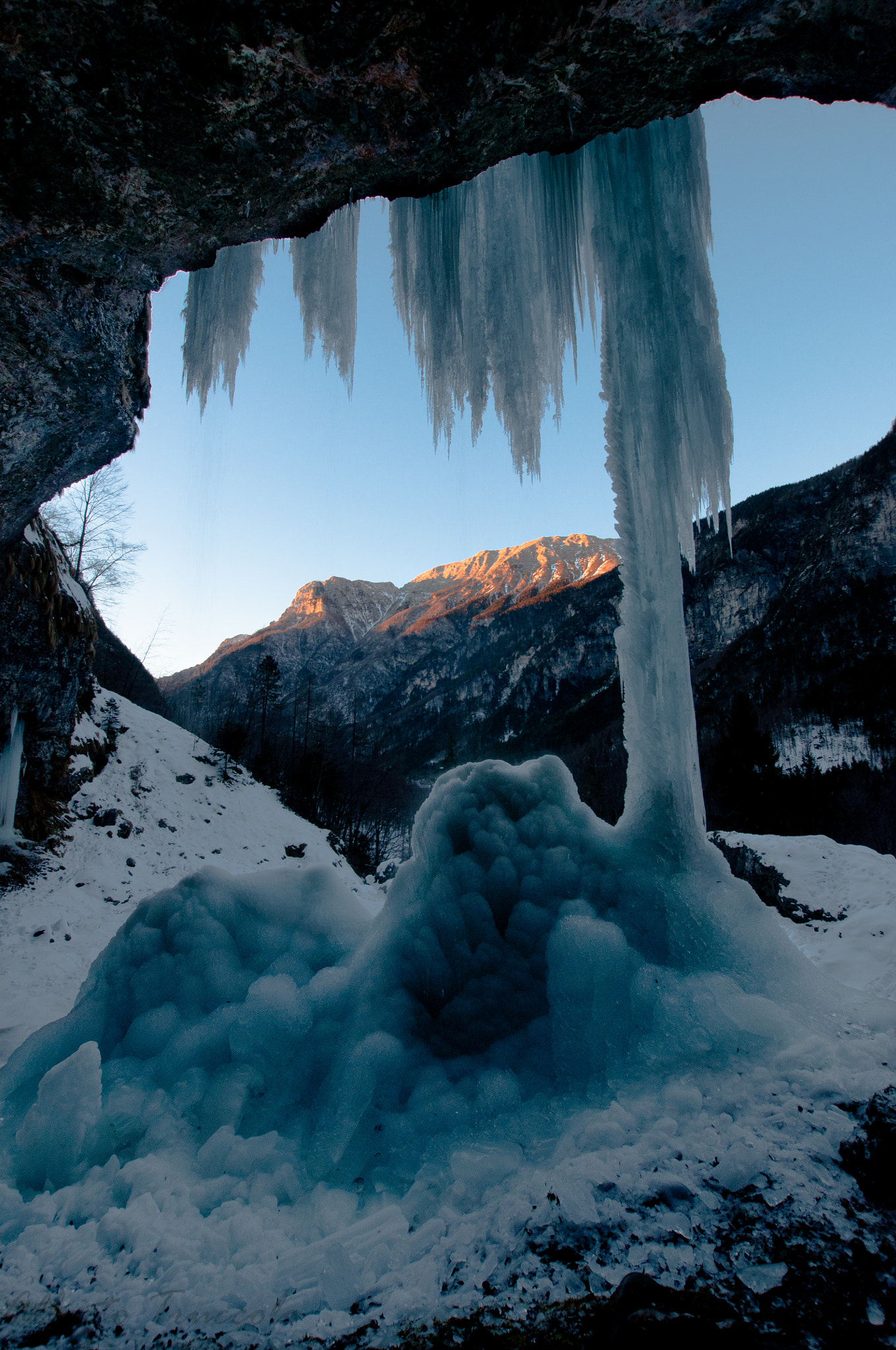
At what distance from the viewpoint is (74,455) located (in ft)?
10.8

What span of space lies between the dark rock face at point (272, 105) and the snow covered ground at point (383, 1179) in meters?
3.20

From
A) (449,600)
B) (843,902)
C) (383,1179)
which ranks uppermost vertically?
(449,600)

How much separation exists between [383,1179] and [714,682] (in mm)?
65348

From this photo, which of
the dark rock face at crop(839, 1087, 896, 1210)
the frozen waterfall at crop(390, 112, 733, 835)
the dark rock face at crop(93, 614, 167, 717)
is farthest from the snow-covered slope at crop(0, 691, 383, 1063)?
the dark rock face at crop(93, 614, 167, 717)

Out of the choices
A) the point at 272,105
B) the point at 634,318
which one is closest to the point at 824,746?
the point at 634,318

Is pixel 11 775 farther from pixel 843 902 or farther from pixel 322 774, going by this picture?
pixel 322 774

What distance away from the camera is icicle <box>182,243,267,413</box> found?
14.6ft

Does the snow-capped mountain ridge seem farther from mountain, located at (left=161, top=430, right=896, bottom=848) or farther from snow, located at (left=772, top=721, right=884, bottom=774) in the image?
snow, located at (left=772, top=721, right=884, bottom=774)

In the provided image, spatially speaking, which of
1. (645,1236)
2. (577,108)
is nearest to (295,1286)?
(645,1236)

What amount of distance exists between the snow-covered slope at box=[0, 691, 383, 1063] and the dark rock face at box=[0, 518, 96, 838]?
88cm

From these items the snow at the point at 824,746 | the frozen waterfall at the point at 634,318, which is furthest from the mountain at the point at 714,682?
the frozen waterfall at the point at 634,318

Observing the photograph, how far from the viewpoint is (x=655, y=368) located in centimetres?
351

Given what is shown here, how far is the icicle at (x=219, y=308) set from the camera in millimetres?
4461

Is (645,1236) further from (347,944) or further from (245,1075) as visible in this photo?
(347,944)
